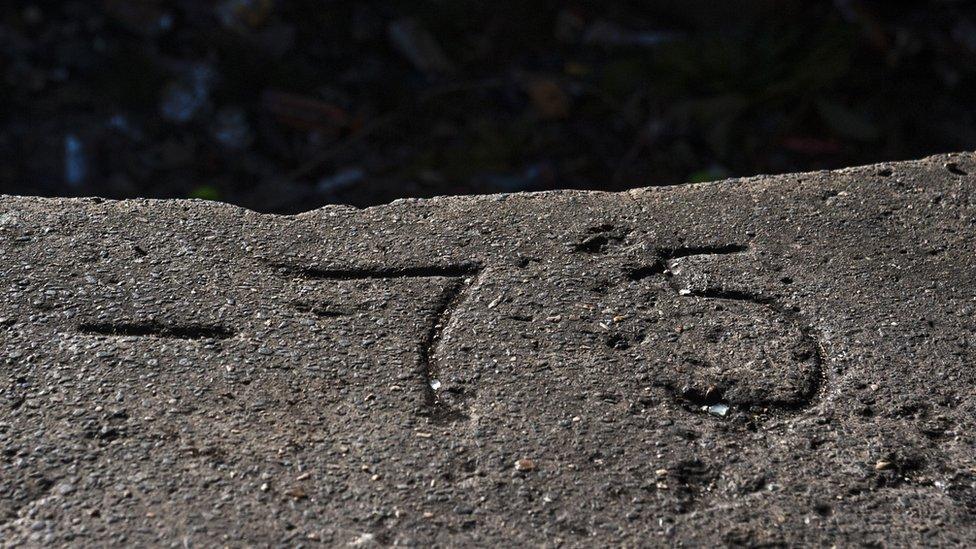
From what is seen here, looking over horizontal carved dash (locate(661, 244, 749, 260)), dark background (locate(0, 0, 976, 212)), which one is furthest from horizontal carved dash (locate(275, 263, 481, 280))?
dark background (locate(0, 0, 976, 212))

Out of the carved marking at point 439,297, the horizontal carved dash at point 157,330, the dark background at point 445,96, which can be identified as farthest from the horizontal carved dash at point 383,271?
the dark background at point 445,96

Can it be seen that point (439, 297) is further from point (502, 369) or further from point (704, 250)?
point (704, 250)

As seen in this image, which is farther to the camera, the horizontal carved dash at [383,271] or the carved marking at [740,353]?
the horizontal carved dash at [383,271]

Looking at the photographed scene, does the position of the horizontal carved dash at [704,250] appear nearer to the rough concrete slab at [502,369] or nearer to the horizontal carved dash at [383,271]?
the rough concrete slab at [502,369]

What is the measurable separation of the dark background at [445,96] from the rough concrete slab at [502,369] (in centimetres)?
208

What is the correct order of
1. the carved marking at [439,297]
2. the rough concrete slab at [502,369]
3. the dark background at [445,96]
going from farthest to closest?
the dark background at [445,96] < the carved marking at [439,297] < the rough concrete slab at [502,369]

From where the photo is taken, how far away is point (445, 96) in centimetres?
423

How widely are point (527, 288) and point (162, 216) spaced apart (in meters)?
0.62

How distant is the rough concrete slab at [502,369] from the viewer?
4.15ft

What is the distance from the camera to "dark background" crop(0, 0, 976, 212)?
155 inches

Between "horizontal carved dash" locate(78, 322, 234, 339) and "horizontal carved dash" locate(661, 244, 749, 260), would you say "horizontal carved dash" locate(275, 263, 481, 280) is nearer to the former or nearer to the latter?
"horizontal carved dash" locate(78, 322, 234, 339)

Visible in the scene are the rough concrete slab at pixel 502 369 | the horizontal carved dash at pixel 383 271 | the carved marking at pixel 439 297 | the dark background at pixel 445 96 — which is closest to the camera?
the rough concrete slab at pixel 502 369

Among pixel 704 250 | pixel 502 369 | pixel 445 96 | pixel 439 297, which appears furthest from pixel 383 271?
pixel 445 96

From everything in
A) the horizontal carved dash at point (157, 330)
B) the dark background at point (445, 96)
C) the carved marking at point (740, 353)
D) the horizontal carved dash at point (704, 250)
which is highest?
the dark background at point (445, 96)
